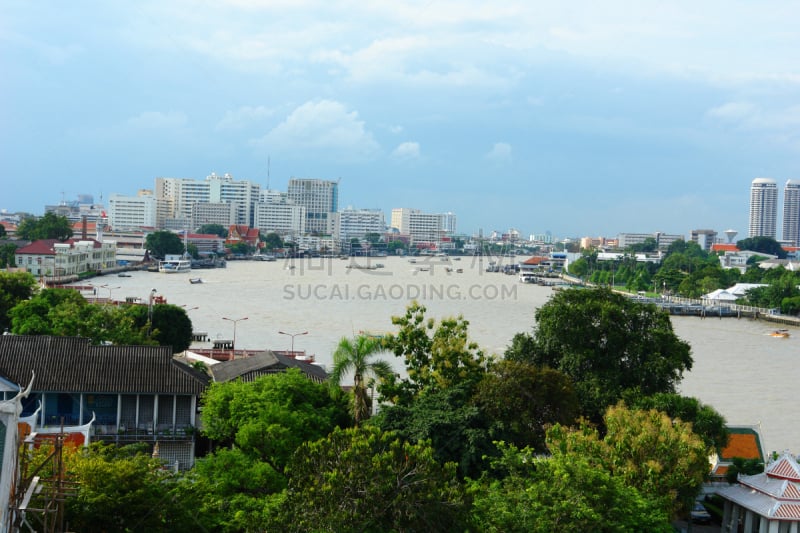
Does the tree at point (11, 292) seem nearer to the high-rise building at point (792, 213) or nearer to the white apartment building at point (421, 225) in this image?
the white apartment building at point (421, 225)

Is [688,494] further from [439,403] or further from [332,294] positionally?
[332,294]

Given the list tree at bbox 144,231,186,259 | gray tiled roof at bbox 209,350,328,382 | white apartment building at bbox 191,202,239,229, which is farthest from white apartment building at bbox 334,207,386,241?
gray tiled roof at bbox 209,350,328,382

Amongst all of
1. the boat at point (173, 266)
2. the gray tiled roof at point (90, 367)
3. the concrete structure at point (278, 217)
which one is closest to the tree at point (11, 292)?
the gray tiled roof at point (90, 367)

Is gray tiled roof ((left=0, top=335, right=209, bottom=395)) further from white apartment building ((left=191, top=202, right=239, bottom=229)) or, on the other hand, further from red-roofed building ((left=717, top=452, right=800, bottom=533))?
white apartment building ((left=191, top=202, right=239, bottom=229))

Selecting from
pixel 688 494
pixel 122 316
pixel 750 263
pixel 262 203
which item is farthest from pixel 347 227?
pixel 688 494

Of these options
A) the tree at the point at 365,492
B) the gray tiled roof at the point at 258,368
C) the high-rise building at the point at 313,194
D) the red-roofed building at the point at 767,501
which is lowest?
the red-roofed building at the point at 767,501

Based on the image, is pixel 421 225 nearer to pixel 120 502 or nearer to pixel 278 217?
pixel 278 217

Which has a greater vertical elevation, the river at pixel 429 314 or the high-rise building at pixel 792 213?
the high-rise building at pixel 792 213

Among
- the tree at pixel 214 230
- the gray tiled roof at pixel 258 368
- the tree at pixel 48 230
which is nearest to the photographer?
the gray tiled roof at pixel 258 368
